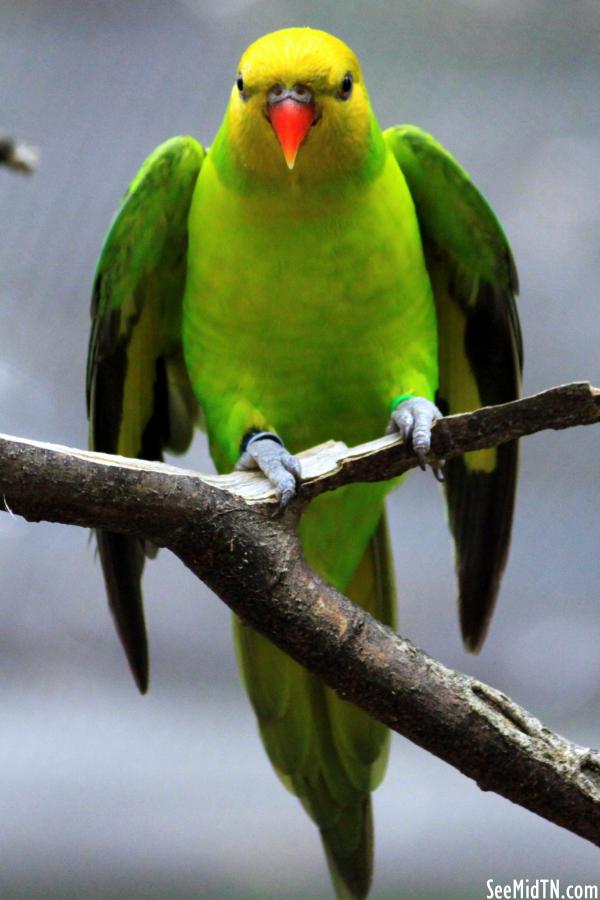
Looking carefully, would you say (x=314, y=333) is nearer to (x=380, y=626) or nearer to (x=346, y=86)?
(x=346, y=86)

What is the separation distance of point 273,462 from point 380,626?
29 cm

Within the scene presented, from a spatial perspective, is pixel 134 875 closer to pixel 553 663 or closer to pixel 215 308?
pixel 553 663

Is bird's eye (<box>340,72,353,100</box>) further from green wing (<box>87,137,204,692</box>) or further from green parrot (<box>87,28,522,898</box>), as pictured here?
green wing (<box>87,137,204,692</box>)

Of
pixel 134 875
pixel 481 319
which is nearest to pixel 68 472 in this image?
pixel 481 319

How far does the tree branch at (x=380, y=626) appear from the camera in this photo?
1.35 m

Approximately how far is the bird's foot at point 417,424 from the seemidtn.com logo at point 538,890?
1.30m

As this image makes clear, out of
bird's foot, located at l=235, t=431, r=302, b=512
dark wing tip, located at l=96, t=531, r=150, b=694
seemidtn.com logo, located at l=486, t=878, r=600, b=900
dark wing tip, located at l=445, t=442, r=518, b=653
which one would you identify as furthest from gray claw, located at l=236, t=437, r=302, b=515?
seemidtn.com logo, located at l=486, t=878, r=600, b=900

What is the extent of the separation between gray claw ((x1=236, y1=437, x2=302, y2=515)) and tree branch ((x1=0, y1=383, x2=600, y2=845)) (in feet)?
0.06

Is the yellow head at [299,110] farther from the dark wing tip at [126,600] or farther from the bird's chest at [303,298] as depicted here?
the dark wing tip at [126,600]

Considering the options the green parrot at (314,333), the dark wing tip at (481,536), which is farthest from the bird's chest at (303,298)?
the dark wing tip at (481,536)

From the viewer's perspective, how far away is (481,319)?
204 centimetres

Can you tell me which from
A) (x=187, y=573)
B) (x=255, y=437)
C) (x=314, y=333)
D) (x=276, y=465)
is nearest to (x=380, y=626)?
(x=276, y=465)

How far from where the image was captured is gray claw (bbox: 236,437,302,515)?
1.45 m

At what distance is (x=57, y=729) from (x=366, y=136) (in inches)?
64.2
